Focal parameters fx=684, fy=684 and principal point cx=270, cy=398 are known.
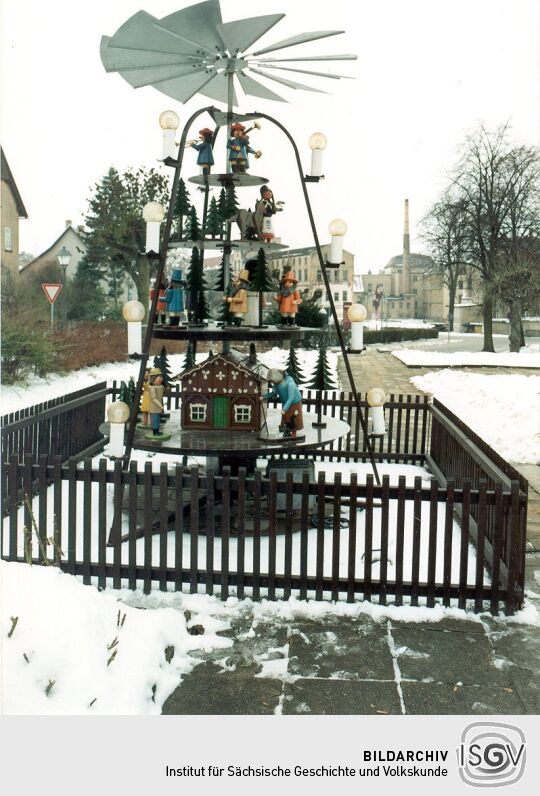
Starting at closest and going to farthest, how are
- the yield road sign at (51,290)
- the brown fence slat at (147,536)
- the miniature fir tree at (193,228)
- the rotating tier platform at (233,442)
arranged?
the brown fence slat at (147,536) < the rotating tier platform at (233,442) < the miniature fir tree at (193,228) < the yield road sign at (51,290)

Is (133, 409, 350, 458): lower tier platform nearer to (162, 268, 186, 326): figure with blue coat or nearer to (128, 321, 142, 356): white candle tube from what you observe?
(128, 321, 142, 356): white candle tube

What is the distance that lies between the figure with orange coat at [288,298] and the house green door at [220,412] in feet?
3.69

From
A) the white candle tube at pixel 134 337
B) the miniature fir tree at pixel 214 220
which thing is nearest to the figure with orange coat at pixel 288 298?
the miniature fir tree at pixel 214 220

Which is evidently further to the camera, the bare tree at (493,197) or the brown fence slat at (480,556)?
the bare tree at (493,197)

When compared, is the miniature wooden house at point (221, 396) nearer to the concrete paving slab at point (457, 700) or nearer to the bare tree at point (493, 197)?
the concrete paving slab at point (457, 700)

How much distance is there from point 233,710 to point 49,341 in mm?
15796

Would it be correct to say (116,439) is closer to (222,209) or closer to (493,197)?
(222,209)

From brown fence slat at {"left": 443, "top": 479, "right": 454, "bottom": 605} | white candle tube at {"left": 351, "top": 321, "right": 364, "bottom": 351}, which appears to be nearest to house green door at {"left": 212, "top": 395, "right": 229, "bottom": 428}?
white candle tube at {"left": 351, "top": 321, "right": 364, "bottom": 351}

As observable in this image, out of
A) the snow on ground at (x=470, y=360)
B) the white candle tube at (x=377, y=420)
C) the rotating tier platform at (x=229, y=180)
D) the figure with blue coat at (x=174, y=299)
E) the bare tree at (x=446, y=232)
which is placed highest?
the bare tree at (x=446, y=232)

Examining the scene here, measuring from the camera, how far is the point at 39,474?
19.1ft

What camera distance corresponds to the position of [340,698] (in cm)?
409

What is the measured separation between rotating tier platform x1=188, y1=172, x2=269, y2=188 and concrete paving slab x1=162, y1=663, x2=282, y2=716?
186 inches
